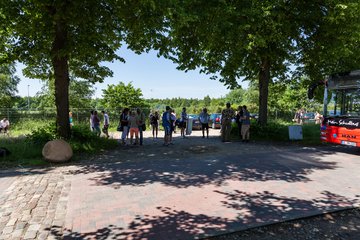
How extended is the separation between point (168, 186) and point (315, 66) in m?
14.1

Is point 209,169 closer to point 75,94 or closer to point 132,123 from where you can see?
point 132,123

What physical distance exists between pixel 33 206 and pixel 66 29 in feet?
28.1

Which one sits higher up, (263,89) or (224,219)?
(263,89)

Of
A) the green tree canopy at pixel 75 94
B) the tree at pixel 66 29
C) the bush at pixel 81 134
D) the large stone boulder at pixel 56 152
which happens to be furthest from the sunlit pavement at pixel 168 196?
the green tree canopy at pixel 75 94

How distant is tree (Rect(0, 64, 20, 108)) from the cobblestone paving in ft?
125

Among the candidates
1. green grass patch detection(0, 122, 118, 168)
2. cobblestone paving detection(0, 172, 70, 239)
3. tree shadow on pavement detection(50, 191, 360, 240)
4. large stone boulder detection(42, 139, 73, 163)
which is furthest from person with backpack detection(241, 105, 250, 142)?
cobblestone paving detection(0, 172, 70, 239)

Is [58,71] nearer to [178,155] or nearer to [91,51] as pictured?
[91,51]

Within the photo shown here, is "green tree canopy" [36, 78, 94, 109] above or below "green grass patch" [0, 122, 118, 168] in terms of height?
above

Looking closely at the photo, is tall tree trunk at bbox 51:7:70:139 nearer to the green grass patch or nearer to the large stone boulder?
the green grass patch

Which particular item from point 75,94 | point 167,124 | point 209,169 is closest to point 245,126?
point 167,124

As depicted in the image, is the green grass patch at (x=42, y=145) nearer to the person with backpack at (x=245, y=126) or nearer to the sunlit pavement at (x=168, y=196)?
the sunlit pavement at (x=168, y=196)

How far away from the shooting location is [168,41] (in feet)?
43.8

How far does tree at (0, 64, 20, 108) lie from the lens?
136 feet

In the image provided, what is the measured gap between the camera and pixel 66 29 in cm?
1257
